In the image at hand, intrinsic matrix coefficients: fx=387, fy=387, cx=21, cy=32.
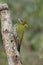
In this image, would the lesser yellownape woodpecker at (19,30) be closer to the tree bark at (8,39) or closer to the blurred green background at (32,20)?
the tree bark at (8,39)

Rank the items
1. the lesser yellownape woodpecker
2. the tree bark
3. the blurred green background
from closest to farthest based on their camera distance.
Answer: the tree bark
the lesser yellownape woodpecker
the blurred green background

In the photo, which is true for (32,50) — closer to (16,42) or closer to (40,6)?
(40,6)

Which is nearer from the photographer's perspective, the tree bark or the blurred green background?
the tree bark

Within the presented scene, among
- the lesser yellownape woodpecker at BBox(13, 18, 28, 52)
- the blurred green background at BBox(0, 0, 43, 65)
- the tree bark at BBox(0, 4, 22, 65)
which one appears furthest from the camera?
the blurred green background at BBox(0, 0, 43, 65)

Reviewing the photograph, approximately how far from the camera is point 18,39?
6.89 feet

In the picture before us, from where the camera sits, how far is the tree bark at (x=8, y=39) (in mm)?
1975

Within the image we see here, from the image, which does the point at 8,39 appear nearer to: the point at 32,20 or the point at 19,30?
the point at 19,30

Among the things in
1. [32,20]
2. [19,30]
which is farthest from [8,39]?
[32,20]

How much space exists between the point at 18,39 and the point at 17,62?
0.17 metres

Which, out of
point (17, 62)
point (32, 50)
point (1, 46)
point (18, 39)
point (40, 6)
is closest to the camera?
point (17, 62)

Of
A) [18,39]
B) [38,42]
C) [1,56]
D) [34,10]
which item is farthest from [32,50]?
[18,39]

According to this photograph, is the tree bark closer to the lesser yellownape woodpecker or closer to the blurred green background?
the lesser yellownape woodpecker

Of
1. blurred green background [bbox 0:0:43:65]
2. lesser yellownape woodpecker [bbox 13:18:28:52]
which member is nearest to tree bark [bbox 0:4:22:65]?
lesser yellownape woodpecker [bbox 13:18:28:52]

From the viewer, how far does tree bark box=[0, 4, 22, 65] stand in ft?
6.48
